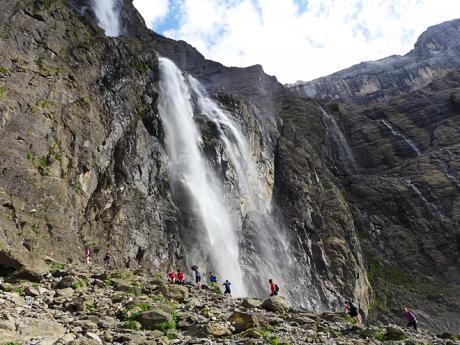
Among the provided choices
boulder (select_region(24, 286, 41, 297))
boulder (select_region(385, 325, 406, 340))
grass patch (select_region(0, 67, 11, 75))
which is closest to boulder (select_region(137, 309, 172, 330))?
boulder (select_region(24, 286, 41, 297))

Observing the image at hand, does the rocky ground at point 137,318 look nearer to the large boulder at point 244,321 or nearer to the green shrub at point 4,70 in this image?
the large boulder at point 244,321

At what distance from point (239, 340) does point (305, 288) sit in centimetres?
3566

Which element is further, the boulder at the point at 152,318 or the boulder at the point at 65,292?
the boulder at the point at 65,292

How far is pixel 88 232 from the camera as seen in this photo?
31.1m

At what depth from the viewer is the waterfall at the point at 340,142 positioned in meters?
85.2

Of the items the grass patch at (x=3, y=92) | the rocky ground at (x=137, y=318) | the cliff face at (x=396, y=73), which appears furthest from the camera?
the cliff face at (x=396, y=73)

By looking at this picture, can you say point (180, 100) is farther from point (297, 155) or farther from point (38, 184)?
point (38, 184)

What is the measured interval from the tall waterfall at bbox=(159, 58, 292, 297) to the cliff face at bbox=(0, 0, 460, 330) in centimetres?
68

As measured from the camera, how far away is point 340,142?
291ft

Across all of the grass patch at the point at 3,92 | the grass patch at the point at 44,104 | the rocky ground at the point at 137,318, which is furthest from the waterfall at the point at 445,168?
the grass patch at the point at 3,92

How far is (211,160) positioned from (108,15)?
4739 centimetres

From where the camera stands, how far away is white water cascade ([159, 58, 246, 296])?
3988 cm

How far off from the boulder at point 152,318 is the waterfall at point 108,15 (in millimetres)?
70789

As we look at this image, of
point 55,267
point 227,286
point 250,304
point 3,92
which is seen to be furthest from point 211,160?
point 250,304
